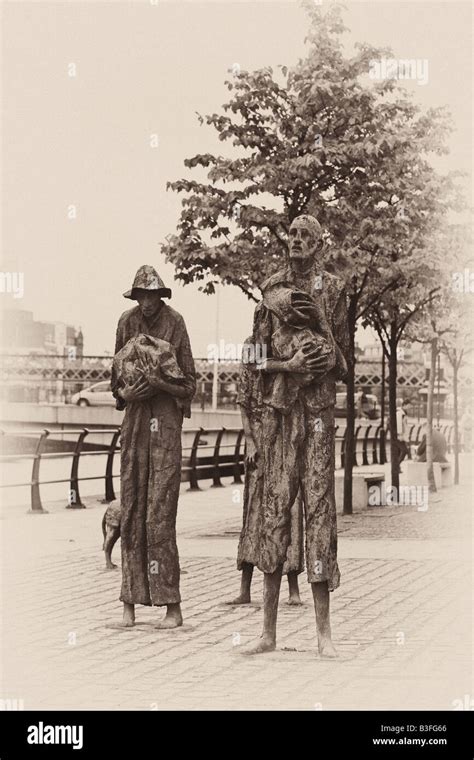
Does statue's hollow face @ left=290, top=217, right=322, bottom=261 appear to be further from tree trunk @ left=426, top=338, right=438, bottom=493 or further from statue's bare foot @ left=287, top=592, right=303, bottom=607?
tree trunk @ left=426, top=338, right=438, bottom=493

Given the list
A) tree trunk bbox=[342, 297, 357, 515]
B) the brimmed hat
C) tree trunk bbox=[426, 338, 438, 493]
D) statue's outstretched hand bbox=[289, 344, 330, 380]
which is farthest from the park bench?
statue's outstretched hand bbox=[289, 344, 330, 380]

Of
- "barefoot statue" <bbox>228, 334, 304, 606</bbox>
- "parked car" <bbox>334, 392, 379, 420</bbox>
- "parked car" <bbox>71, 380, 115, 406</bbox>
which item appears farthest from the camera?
"parked car" <bbox>71, 380, 115, 406</bbox>

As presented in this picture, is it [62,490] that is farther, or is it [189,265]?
[62,490]

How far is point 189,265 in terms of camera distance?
18156 millimetres

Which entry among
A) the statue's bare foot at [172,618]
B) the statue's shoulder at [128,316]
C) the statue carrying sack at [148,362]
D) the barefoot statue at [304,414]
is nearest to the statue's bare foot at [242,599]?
the statue's bare foot at [172,618]

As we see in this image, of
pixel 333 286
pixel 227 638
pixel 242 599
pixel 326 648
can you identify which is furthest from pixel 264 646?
pixel 242 599

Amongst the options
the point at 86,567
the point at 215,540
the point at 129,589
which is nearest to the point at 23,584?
the point at 86,567

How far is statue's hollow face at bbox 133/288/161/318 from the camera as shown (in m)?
10.2

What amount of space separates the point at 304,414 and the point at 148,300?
178 cm

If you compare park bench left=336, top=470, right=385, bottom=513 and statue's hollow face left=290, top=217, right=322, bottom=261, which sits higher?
statue's hollow face left=290, top=217, right=322, bottom=261

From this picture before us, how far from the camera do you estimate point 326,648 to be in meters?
9.02

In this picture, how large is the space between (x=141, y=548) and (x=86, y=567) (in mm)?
3950

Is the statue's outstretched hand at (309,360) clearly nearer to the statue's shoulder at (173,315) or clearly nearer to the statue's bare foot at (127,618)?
the statue's shoulder at (173,315)
